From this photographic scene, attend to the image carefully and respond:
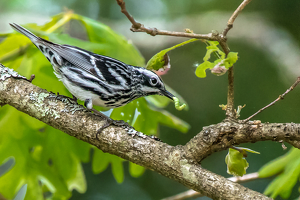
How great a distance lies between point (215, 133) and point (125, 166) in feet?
6.03

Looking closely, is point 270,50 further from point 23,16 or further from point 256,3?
point 23,16

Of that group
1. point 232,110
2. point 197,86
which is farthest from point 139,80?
point 197,86

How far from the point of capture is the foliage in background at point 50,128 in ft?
4.21

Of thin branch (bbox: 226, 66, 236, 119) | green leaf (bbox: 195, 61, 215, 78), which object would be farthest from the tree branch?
green leaf (bbox: 195, 61, 215, 78)

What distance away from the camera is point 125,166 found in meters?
2.51

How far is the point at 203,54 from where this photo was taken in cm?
132

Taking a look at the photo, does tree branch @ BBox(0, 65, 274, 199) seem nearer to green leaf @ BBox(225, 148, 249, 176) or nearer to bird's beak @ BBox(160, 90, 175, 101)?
green leaf @ BBox(225, 148, 249, 176)

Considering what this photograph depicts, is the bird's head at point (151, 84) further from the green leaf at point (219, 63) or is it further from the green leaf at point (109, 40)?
the green leaf at point (219, 63)

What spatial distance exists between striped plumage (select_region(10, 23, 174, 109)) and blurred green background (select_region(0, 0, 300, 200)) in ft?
0.82

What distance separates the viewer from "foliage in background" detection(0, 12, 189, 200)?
1283 millimetres

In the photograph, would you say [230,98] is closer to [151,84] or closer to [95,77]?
[151,84]

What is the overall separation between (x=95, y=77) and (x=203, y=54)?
20.8 inches

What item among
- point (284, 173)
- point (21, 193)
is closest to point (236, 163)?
point (284, 173)

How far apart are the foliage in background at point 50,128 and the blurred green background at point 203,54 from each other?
21cm
